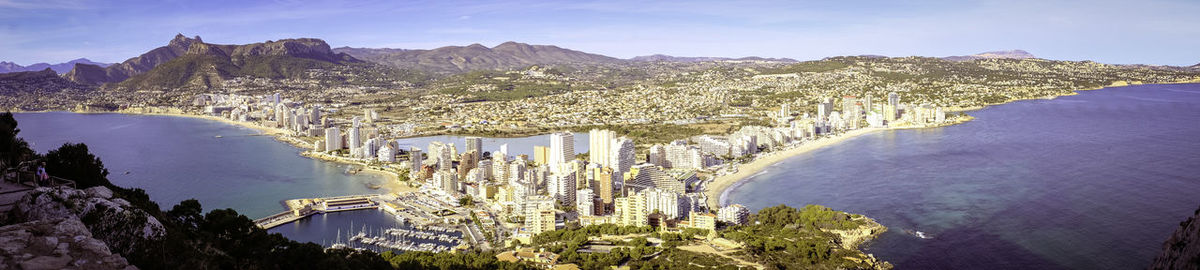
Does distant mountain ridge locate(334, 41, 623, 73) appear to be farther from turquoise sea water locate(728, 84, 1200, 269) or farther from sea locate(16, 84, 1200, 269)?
turquoise sea water locate(728, 84, 1200, 269)

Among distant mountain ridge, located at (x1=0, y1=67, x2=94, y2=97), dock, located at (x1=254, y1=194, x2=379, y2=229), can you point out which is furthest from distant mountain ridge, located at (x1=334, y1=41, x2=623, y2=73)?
dock, located at (x1=254, y1=194, x2=379, y2=229)

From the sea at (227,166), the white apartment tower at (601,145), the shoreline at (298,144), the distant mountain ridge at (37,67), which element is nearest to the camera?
the sea at (227,166)

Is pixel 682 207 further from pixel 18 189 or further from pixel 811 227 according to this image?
pixel 18 189

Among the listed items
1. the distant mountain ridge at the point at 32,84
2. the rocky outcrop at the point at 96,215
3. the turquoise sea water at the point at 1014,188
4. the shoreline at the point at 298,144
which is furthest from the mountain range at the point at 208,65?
the rocky outcrop at the point at 96,215

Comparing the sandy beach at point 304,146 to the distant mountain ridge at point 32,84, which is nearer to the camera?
the sandy beach at point 304,146

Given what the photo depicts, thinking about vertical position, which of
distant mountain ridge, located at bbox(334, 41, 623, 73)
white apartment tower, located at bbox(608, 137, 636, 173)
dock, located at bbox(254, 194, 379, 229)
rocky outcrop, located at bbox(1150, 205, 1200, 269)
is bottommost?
dock, located at bbox(254, 194, 379, 229)

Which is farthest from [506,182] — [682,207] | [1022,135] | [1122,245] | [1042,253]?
[1022,135]

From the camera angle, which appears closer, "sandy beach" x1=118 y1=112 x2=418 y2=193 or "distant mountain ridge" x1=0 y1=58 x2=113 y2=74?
"sandy beach" x1=118 y1=112 x2=418 y2=193

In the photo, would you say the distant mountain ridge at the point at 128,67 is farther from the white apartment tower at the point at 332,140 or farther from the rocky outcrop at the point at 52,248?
the rocky outcrop at the point at 52,248
